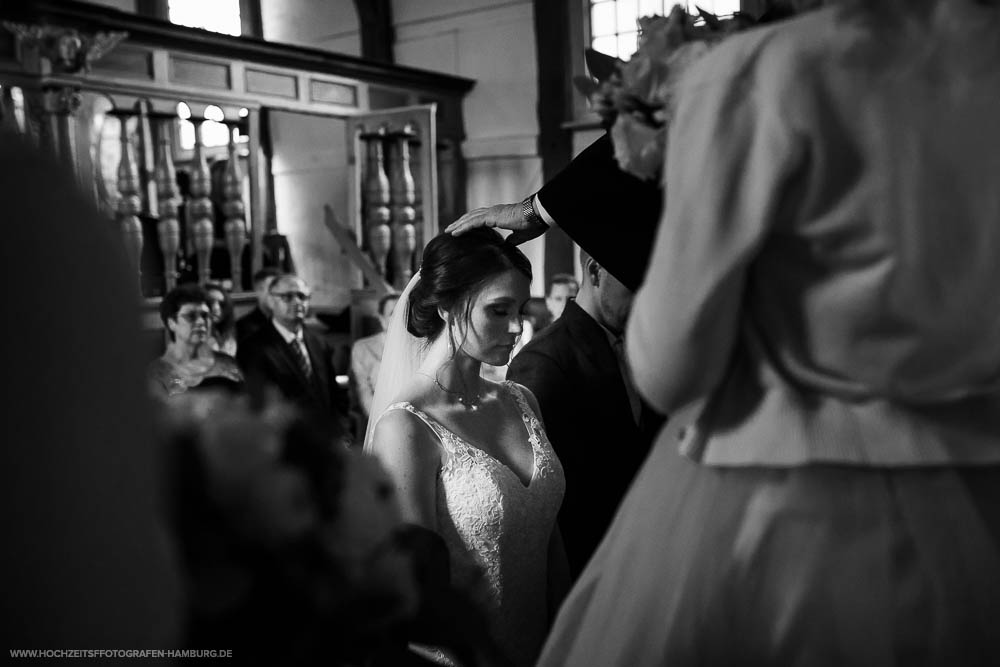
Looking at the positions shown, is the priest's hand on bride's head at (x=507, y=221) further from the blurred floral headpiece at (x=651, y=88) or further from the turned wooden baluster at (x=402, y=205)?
the turned wooden baluster at (x=402, y=205)

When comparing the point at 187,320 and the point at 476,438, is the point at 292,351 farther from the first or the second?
the point at 476,438

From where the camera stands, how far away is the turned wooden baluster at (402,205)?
26.4 ft

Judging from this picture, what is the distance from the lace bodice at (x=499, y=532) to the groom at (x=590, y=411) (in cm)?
28

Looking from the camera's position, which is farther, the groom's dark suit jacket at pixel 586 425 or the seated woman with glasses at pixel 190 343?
the seated woman with glasses at pixel 190 343

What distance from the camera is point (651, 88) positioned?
136 cm

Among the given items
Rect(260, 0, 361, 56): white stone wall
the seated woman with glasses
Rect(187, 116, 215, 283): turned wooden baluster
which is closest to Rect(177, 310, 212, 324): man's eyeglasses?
the seated woman with glasses

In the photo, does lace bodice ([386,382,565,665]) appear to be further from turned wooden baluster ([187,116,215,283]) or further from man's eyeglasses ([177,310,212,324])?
turned wooden baluster ([187,116,215,283])

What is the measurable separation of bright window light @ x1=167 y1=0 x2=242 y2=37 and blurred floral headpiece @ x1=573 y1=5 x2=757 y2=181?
9587 millimetres

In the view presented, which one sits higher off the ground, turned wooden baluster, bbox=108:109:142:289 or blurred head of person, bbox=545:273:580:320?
turned wooden baluster, bbox=108:109:142:289

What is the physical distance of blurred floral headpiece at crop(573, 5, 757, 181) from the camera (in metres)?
1.34

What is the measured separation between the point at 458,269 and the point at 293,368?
3.54 m

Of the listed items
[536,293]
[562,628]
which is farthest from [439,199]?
[562,628]

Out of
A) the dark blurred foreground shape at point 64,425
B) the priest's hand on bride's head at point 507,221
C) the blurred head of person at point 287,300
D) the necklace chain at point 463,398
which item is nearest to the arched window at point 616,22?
the blurred head of person at point 287,300

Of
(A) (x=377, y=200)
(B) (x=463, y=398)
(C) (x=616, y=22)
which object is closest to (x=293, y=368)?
(A) (x=377, y=200)
